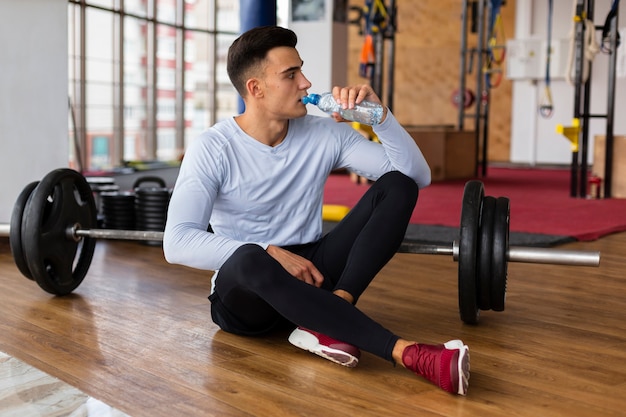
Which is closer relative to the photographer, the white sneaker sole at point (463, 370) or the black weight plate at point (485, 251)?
the white sneaker sole at point (463, 370)

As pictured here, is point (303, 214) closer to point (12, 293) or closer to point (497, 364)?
point (497, 364)

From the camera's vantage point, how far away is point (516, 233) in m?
4.22

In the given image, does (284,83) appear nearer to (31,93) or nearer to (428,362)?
(428,362)

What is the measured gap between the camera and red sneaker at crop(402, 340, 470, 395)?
1735 mm

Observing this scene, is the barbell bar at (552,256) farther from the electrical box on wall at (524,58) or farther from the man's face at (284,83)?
the electrical box on wall at (524,58)

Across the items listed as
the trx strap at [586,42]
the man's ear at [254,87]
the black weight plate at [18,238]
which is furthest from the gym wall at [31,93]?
the trx strap at [586,42]

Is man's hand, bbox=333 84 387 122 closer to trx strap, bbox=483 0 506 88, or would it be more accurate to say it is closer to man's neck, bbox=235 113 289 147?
man's neck, bbox=235 113 289 147

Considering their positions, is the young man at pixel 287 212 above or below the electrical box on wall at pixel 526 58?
below

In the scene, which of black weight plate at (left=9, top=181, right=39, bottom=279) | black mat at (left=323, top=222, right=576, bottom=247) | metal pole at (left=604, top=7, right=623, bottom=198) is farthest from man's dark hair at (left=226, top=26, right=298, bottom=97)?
metal pole at (left=604, top=7, right=623, bottom=198)

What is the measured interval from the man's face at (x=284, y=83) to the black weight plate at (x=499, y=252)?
0.58m

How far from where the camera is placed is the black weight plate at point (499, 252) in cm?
215

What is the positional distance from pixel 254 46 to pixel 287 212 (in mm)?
444

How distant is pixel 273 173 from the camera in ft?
7.18

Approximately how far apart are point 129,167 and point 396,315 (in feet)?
20.5
